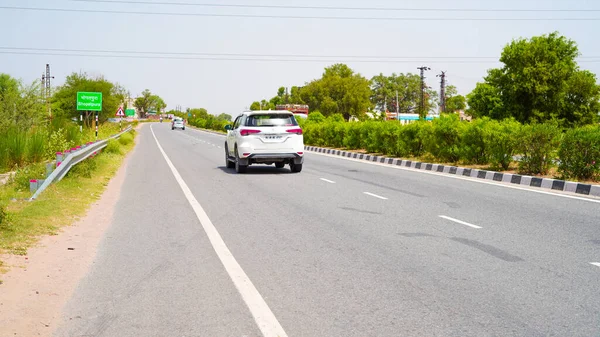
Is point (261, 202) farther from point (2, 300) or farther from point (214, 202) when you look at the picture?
point (2, 300)

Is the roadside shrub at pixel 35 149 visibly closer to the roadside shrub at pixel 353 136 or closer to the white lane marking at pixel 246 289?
the white lane marking at pixel 246 289

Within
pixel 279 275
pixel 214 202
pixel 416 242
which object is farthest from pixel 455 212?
pixel 279 275

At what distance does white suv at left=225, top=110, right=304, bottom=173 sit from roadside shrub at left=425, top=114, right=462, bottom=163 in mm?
6203

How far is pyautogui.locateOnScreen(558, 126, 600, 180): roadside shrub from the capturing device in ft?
50.7

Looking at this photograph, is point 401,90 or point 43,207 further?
point 401,90

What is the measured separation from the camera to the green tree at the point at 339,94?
11144 cm

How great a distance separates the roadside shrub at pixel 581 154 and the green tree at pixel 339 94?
94388mm

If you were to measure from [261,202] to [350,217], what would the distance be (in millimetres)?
2583

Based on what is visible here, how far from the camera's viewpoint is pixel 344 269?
650cm

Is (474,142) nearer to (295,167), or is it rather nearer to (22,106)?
(295,167)

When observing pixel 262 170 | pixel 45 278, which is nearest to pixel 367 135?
pixel 262 170

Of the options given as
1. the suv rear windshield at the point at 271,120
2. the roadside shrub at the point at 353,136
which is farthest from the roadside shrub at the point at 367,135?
the suv rear windshield at the point at 271,120

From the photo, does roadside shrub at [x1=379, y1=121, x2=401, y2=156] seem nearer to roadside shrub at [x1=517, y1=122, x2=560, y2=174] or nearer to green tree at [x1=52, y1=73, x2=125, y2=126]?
roadside shrub at [x1=517, y1=122, x2=560, y2=174]

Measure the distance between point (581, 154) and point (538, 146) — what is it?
2.10m
